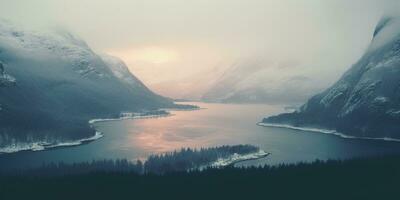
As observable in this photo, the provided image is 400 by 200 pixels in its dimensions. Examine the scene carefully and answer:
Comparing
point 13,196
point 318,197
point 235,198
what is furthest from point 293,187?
point 13,196

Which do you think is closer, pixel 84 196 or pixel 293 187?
pixel 84 196

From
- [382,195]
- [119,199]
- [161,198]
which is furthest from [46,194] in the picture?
[382,195]

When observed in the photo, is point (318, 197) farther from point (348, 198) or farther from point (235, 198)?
point (235, 198)

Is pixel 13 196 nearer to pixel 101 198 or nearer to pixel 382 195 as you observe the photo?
pixel 101 198

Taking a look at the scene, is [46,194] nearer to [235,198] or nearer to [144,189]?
[144,189]

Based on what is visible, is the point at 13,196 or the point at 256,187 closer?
the point at 13,196

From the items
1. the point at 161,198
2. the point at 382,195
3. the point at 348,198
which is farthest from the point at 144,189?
the point at 382,195

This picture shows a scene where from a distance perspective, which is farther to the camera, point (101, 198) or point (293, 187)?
point (293, 187)
